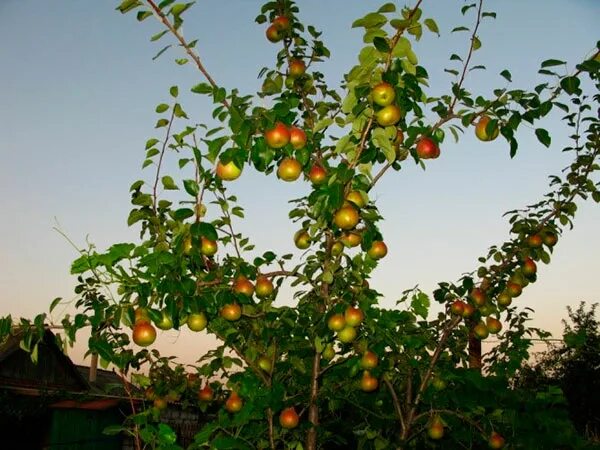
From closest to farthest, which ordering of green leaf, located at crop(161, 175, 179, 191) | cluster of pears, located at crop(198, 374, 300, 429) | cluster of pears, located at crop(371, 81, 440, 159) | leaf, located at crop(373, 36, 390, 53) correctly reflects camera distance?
leaf, located at crop(373, 36, 390, 53), cluster of pears, located at crop(371, 81, 440, 159), green leaf, located at crop(161, 175, 179, 191), cluster of pears, located at crop(198, 374, 300, 429)

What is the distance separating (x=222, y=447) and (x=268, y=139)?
183 centimetres

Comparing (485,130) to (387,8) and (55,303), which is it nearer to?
(387,8)

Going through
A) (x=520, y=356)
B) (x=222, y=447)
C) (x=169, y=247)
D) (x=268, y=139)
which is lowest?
(x=222, y=447)

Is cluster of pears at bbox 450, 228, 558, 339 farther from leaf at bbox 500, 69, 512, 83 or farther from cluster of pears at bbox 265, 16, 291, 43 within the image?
cluster of pears at bbox 265, 16, 291, 43

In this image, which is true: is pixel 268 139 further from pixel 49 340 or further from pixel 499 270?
pixel 49 340

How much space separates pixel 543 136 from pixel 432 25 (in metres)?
0.76

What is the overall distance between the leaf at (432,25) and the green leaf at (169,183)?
67.3 inches

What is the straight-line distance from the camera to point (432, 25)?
237cm

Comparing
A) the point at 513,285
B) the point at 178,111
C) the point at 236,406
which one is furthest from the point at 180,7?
the point at 513,285

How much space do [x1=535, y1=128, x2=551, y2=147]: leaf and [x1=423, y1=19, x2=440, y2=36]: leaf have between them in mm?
687

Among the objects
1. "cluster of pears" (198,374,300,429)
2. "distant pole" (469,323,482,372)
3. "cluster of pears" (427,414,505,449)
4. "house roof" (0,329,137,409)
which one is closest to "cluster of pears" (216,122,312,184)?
"cluster of pears" (198,374,300,429)

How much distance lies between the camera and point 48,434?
1203cm

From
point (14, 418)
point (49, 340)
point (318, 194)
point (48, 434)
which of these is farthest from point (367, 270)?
point (49, 340)

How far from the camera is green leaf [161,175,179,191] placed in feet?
9.93
